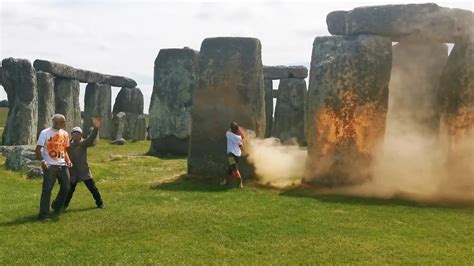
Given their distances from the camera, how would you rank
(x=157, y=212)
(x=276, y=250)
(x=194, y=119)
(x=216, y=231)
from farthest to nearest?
(x=194, y=119)
(x=157, y=212)
(x=216, y=231)
(x=276, y=250)

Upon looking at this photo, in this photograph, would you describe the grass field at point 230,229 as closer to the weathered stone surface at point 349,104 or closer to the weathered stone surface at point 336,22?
the weathered stone surface at point 349,104

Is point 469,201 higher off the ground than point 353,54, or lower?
lower

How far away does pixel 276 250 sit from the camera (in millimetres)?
7195

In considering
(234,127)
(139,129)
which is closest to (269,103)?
(139,129)

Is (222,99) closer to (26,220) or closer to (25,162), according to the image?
(25,162)

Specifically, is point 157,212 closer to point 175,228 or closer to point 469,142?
point 175,228

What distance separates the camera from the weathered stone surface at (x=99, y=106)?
2908cm

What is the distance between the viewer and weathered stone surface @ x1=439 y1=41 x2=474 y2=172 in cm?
1219

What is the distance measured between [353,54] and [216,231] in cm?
579

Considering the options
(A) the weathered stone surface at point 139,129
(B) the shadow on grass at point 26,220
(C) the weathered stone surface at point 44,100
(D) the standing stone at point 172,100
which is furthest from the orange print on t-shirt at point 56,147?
(A) the weathered stone surface at point 139,129

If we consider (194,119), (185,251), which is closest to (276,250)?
(185,251)

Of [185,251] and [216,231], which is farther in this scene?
[216,231]

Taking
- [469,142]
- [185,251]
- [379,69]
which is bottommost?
[185,251]

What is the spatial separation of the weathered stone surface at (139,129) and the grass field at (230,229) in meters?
18.3
